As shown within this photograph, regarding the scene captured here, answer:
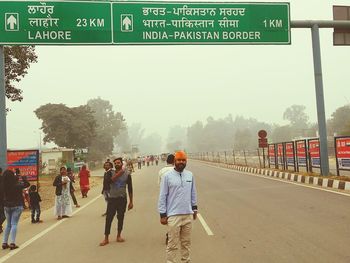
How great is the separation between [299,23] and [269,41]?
2.22 m

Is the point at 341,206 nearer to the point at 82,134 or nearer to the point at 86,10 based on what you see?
the point at 86,10

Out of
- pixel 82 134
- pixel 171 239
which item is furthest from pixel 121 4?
pixel 82 134

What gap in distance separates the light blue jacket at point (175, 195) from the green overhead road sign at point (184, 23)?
11399mm

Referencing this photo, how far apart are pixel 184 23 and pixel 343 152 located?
8697mm

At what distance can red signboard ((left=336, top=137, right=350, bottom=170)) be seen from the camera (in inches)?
728

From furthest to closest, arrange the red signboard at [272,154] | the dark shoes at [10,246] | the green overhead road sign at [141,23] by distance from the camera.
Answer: the red signboard at [272,154], the green overhead road sign at [141,23], the dark shoes at [10,246]

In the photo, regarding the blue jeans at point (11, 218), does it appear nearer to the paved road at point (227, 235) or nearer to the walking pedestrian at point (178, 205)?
the paved road at point (227, 235)

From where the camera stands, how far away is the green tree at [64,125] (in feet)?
202

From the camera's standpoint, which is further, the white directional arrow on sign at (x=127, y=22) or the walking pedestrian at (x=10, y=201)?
the white directional arrow on sign at (x=127, y=22)

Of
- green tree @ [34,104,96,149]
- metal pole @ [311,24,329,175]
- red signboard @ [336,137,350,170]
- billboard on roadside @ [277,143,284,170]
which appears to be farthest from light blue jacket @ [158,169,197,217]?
green tree @ [34,104,96,149]

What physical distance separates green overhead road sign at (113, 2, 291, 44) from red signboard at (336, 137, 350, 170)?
18.5 feet

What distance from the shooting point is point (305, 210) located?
11961 millimetres

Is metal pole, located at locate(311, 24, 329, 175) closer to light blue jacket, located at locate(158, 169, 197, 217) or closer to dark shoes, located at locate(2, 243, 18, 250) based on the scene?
dark shoes, located at locate(2, 243, 18, 250)

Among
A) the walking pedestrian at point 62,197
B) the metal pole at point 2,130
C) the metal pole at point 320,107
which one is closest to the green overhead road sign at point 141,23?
the metal pole at point 2,130
